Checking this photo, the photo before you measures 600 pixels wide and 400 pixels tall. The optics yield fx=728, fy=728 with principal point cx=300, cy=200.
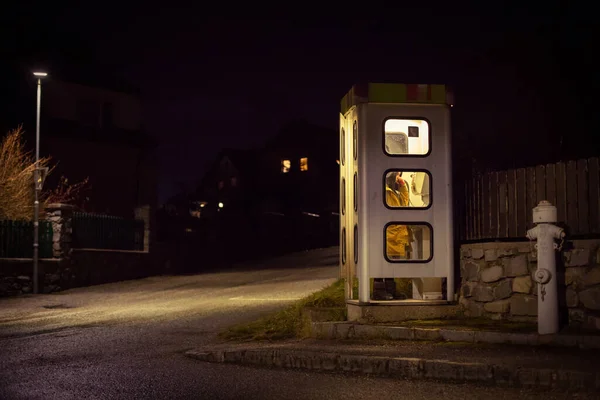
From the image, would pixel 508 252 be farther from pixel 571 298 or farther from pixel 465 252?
pixel 571 298

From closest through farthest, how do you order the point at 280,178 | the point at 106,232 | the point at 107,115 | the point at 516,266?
the point at 516,266 < the point at 106,232 < the point at 107,115 < the point at 280,178

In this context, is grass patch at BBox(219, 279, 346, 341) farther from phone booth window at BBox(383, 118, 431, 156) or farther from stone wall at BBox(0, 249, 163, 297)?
stone wall at BBox(0, 249, 163, 297)

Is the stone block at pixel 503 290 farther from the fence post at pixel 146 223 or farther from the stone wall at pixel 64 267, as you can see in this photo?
the fence post at pixel 146 223

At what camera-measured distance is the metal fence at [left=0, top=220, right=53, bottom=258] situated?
22.5 metres

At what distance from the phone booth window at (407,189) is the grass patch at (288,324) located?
1.86 metres

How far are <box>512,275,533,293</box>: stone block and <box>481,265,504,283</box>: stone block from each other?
0.23 meters

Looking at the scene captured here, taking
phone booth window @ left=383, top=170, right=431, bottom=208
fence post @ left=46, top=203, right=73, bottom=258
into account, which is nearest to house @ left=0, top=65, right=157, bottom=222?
fence post @ left=46, top=203, right=73, bottom=258

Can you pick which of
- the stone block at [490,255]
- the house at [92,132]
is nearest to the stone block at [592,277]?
the stone block at [490,255]

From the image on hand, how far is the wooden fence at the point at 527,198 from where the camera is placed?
9234 mm

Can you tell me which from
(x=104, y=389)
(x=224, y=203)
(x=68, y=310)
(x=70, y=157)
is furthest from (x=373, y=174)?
(x=224, y=203)

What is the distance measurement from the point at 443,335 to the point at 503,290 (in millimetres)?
1410

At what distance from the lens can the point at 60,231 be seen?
2258 cm

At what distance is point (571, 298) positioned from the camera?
9.13 meters

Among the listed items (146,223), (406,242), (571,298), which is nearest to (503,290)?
(571,298)
